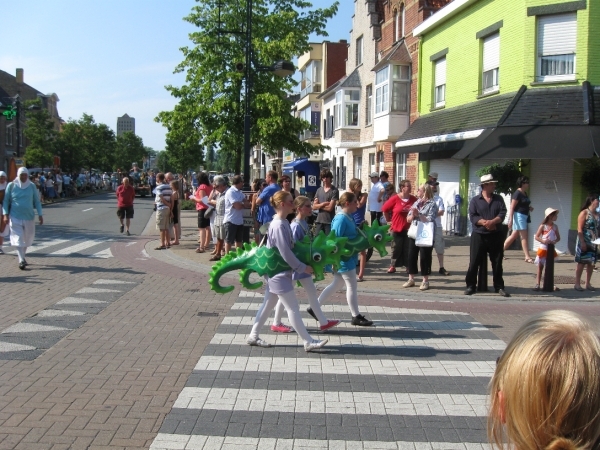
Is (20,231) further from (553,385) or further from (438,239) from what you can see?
(553,385)

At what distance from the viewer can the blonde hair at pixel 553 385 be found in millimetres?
1499

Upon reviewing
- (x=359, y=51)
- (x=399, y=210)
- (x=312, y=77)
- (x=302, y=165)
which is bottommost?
(x=399, y=210)

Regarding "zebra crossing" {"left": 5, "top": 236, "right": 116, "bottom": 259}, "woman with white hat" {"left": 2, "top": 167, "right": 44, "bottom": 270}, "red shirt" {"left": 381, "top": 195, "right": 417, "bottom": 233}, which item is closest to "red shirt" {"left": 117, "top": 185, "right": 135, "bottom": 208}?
"zebra crossing" {"left": 5, "top": 236, "right": 116, "bottom": 259}

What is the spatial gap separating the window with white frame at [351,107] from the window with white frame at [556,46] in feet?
56.0

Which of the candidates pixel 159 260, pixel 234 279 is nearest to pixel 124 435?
pixel 234 279

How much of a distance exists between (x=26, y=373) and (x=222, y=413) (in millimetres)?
2196

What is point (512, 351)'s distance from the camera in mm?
1584

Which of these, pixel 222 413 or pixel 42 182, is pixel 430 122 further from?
pixel 42 182

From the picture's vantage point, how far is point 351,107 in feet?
111

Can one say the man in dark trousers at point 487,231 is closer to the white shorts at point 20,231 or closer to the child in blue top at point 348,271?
the child in blue top at point 348,271

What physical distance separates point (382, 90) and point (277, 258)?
69.3ft

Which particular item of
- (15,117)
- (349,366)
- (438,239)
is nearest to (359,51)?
(15,117)

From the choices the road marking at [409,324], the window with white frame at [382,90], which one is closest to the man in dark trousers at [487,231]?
the road marking at [409,324]

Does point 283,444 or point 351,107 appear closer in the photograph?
point 283,444
